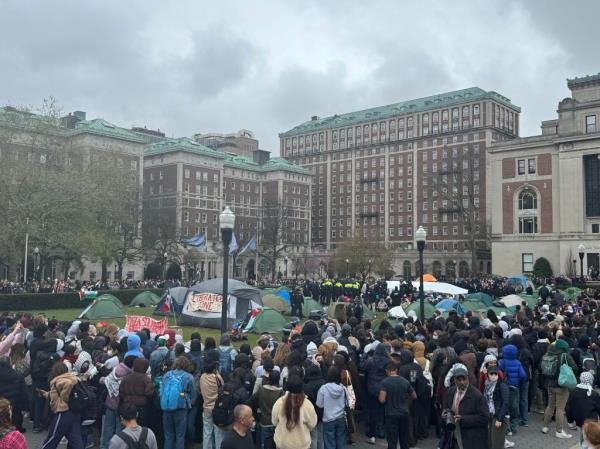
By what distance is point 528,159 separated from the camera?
66.8 m

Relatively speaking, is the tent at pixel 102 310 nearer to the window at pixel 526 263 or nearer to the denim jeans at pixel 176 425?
the denim jeans at pixel 176 425

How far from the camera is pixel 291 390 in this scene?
7.43 metres

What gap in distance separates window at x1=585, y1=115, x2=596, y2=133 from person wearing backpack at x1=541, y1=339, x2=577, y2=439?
5828 centimetres

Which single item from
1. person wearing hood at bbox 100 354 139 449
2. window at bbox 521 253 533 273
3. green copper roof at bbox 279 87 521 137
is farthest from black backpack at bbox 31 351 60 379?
green copper roof at bbox 279 87 521 137

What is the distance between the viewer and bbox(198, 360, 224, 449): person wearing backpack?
913 centimetres

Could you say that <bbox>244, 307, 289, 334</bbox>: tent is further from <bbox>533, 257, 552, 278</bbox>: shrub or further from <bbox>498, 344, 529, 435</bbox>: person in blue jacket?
<bbox>533, 257, 552, 278</bbox>: shrub

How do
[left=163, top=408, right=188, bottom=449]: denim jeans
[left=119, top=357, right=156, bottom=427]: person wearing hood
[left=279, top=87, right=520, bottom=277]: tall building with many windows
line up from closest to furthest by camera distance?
1. [left=119, top=357, right=156, bottom=427]: person wearing hood
2. [left=163, top=408, right=188, bottom=449]: denim jeans
3. [left=279, top=87, right=520, bottom=277]: tall building with many windows

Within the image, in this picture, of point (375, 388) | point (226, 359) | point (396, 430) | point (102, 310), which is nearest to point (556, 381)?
point (375, 388)

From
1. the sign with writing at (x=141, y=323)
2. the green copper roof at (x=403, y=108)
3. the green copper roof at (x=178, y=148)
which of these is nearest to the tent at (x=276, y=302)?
the sign with writing at (x=141, y=323)

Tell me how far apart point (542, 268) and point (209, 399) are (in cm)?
6168

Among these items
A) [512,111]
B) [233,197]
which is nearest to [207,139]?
[233,197]

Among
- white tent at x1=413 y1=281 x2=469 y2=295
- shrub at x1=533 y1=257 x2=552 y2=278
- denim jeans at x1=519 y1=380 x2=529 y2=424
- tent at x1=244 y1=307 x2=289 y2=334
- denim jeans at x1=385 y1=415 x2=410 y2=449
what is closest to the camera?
denim jeans at x1=385 y1=415 x2=410 y2=449

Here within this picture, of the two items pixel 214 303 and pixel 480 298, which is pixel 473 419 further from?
pixel 480 298

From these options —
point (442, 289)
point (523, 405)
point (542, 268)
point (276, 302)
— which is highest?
point (542, 268)
